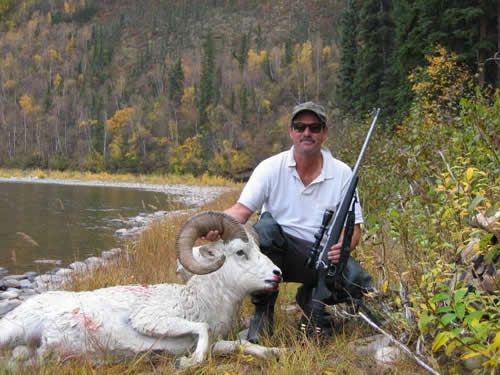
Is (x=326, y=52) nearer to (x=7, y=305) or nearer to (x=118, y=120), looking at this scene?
(x=118, y=120)

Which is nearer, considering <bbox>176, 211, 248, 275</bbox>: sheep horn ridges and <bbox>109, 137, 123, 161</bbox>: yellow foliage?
<bbox>176, 211, 248, 275</bbox>: sheep horn ridges

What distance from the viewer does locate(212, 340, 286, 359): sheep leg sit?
145 inches

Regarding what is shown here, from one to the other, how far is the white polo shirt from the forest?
1.46 feet

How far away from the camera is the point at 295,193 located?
4.53 metres

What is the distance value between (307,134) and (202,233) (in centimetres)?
121

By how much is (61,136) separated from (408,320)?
9170 centimetres

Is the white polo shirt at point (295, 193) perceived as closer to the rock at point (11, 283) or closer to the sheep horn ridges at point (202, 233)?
the sheep horn ridges at point (202, 233)

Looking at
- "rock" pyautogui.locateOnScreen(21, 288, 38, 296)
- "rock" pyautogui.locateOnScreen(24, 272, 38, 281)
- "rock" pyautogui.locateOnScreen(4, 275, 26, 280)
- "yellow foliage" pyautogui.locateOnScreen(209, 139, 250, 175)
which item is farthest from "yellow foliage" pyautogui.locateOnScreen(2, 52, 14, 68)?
"rock" pyautogui.locateOnScreen(21, 288, 38, 296)

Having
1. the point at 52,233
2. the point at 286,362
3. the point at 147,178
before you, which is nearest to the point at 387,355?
the point at 286,362

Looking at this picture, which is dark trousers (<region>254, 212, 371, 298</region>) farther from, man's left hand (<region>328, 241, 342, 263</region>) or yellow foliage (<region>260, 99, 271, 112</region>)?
yellow foliage (<region>260, 99, 271, 112</region>)

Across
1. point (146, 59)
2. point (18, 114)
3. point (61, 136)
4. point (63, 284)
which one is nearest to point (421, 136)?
point (63, 284)

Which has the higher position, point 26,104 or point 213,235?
point 26,104

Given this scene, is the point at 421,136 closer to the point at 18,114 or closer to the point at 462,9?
the point at 462,9

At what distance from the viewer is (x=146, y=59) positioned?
112 meters
